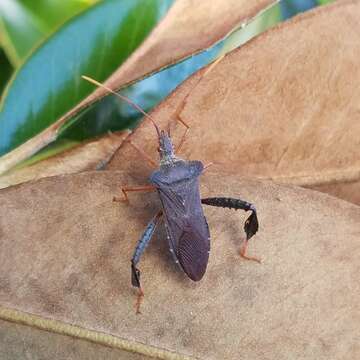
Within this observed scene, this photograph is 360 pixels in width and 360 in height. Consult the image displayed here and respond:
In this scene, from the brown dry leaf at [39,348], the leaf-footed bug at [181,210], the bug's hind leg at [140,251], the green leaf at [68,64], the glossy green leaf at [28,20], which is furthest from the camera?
the glossy green leaf at [28,20]

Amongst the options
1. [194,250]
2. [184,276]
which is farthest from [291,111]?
[184,276]

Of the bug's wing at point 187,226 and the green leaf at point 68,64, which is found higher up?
the green leaf at point 68,64

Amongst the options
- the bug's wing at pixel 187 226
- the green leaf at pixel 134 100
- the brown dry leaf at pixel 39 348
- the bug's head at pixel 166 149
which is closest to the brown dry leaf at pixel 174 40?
the green leaf at pixel 134 100

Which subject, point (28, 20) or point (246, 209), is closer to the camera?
point (246, 209)

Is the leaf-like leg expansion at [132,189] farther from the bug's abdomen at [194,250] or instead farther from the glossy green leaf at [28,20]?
the glossy green leaf at [28,20]

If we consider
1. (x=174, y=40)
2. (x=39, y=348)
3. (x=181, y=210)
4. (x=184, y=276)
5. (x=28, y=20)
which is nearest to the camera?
(x=39, y=348)

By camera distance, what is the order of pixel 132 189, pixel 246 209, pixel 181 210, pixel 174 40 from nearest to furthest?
pixel 246 209 < pixel 132 189 < pixel 181 210 < pixel 174 40

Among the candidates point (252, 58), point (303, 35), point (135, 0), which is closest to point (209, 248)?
point (252, 58)

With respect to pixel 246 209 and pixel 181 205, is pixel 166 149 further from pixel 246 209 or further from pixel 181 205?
pixel 246 209

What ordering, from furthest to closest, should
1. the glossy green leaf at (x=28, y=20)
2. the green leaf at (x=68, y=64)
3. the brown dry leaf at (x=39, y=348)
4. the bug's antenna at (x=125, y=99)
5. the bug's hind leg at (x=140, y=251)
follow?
1. the glossy green leaf at (x=28, y=20)
2. the green leaf at (x=68, y=64)
3. the bug's antenna at (x=125, y=99)
4. the bug's hind leg at (x=140, y=251)
5. the brown dry leaf at (x=39, y=348)
